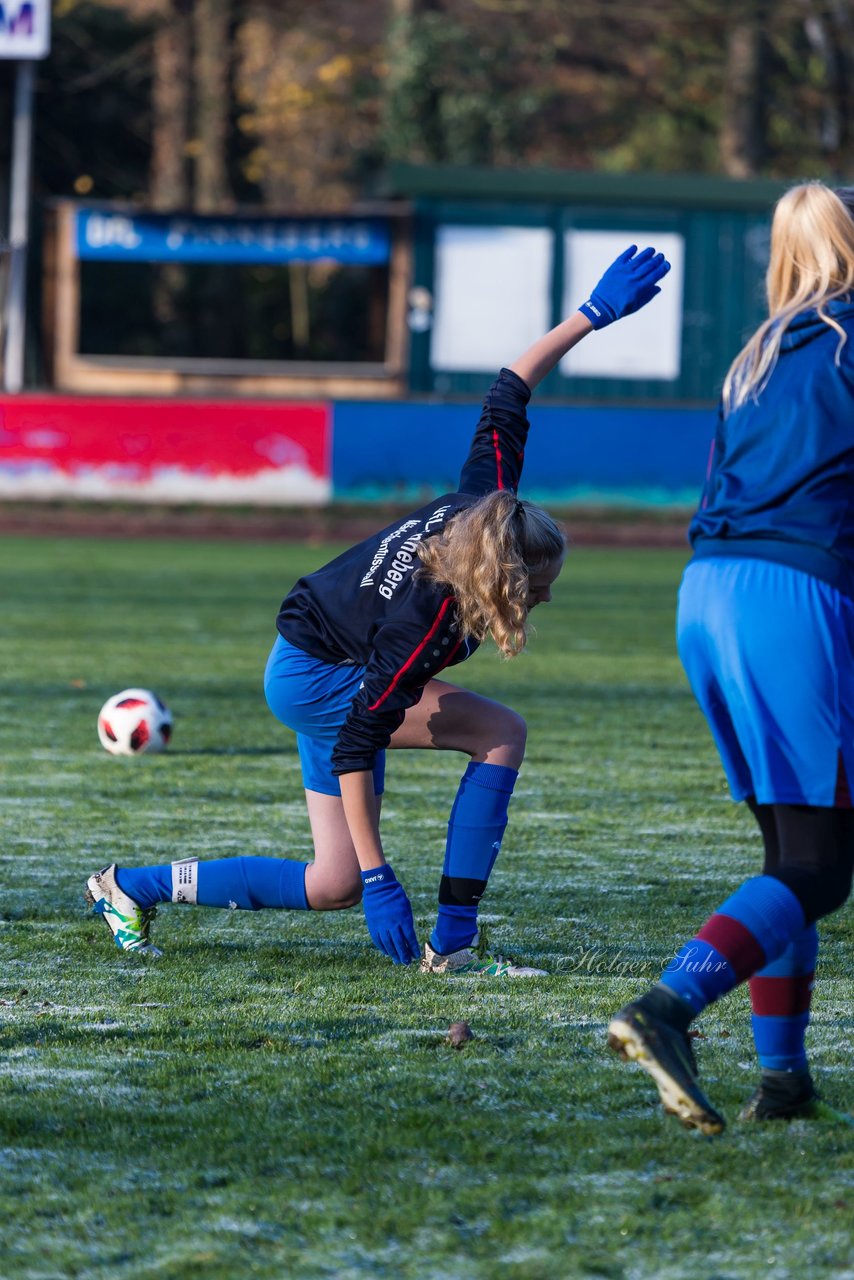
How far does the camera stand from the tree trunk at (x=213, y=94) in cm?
2689

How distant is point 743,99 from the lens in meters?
27.5

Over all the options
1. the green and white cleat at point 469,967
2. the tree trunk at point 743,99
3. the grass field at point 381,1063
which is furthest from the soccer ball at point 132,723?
the tree trunk at point 743,99

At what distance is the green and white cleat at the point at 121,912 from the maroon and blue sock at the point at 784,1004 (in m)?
1.74

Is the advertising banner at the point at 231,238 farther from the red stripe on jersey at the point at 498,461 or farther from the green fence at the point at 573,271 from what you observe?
the red stripe on jersey at the point at 498,461

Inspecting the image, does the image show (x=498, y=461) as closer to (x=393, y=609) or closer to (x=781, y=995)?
(x=393, y=609)

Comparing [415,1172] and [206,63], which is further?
[206,63]

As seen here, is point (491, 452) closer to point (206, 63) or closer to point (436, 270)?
point (436, 270)

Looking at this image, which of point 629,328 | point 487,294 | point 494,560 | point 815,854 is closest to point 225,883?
point 494,560

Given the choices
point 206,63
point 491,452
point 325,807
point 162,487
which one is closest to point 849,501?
point 491,452

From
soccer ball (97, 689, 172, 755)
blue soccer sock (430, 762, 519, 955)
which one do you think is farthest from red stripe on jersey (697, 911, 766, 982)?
soccer ball (97, 689, 172, 755)

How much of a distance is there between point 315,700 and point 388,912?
0.53m

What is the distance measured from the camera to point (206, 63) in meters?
27.2

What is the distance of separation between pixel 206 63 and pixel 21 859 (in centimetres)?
2362

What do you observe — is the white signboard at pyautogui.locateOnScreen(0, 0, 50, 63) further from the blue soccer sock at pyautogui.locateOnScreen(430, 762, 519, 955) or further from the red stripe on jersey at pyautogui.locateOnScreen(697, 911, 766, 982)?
the red stripe on jersey at pyautogui.locateOnScreen(697, 911, 766, 982)
